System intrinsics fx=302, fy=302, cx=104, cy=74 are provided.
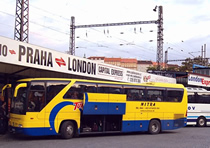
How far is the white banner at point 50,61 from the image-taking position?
15.5 m

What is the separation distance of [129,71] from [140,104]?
470 inches

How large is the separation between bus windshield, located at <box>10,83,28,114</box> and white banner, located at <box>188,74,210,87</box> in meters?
35.7

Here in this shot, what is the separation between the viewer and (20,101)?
14.1 meters

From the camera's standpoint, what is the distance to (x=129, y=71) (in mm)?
29719

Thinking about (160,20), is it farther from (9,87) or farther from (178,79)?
(9,87)

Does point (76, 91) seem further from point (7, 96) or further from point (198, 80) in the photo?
point (198, 80)

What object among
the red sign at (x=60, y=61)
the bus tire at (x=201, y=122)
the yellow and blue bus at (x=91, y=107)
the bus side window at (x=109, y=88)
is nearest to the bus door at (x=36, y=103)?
the yellow and blue bus at (x=91, y=107)

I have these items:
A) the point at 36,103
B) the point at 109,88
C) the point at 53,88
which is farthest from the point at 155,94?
the point at 36,103

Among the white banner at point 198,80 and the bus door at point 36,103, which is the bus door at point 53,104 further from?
the white banner at point 198,80

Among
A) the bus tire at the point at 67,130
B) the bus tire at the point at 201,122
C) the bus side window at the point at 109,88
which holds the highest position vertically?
the bus side window at the point at 109,88

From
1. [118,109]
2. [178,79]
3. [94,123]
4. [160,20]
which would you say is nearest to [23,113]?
[94,123]

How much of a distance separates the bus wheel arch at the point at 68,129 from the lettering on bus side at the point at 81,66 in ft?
19.7

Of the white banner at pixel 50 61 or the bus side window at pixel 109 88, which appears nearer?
the white banner at pixel 50 61

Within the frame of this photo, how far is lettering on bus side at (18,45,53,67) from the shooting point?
16469 mm
